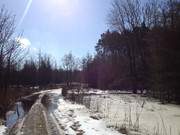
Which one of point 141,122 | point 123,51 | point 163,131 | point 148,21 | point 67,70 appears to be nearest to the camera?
point 163,131

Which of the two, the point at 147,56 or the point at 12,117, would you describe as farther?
the point at 147,56

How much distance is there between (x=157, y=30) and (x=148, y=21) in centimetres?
1750

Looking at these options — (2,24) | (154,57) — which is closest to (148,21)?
(154,57)

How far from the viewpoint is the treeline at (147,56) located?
85.6ft

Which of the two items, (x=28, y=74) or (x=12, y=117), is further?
(x=28, y=74)

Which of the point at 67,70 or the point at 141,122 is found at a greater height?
the point at 67,70

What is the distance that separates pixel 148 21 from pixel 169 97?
20.5 metres

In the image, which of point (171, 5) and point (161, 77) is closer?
point (161, 77)

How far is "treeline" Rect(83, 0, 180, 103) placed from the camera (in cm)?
2608

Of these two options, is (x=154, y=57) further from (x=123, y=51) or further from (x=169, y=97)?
(x=123, y=51)

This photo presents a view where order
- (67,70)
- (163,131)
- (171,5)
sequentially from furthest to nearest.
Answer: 1. (67,70)
2. (171,5)
3. (163,131)

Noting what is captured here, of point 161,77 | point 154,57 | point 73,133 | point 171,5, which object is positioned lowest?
point 73,133

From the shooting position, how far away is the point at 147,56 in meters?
39.6

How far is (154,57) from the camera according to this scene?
28.2 m
